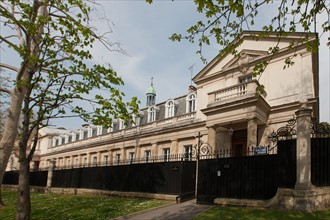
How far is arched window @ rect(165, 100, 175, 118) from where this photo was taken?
2747 cm

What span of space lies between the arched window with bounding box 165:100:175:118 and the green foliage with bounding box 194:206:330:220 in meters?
16.8

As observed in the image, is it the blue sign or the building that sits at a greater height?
the building

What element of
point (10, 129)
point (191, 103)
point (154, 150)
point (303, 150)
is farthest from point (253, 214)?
point (154, 150)

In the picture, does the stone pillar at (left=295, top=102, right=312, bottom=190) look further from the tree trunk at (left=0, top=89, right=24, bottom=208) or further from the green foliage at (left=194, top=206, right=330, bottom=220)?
the tree trunk at (left=0, top=89, right=24, bottom=208)

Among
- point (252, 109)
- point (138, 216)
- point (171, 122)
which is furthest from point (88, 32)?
point (171, 122)

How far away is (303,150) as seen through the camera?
9641 millimetres

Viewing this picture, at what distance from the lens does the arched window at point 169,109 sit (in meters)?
27.5

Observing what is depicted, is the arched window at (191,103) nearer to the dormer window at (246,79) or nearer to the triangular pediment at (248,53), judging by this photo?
the triangular pediment at (248,53)

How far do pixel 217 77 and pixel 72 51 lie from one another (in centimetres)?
1400

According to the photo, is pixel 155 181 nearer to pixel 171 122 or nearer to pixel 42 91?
pixel 42 91

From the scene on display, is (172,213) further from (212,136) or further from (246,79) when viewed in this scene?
(246,79)

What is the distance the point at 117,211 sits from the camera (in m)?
12.3

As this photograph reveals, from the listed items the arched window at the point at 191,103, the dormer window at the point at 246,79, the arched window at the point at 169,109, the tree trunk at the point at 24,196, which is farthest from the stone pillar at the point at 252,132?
the arched window at the point at 169,109

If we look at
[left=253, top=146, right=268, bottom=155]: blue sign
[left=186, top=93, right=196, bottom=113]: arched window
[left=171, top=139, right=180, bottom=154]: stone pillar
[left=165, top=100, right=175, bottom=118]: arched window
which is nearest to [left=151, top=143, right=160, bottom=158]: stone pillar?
[left=171, top=139, right=180, bottom=154]: stone pillar
